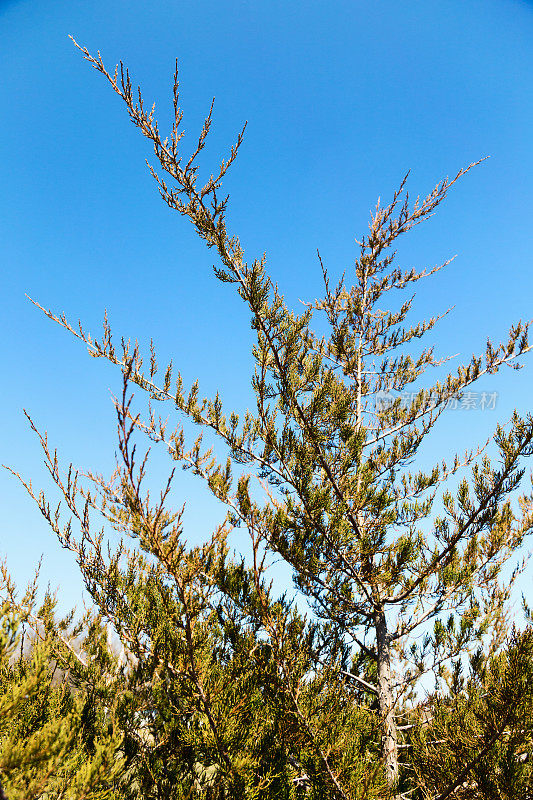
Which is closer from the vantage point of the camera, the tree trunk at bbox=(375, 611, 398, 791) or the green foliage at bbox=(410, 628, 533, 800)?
the green foliage at bbox=(410, 628, 533, 800)

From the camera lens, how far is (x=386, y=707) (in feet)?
14.7

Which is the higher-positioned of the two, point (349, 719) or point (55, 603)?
point (55, 603)

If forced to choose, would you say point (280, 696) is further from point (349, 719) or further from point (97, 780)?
point (97, 780)

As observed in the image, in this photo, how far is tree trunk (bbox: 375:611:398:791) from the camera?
14.0 ft

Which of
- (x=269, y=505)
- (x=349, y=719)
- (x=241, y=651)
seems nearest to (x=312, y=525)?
(x=269, y=505)

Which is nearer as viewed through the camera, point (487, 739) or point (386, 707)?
point (487, 739)

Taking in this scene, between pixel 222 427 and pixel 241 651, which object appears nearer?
pixel 241 651

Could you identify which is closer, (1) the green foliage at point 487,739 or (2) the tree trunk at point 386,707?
(1) the green foliage at point 487,739

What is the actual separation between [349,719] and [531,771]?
6.87 ft

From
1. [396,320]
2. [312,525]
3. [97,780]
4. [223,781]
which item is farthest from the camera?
[396,320]

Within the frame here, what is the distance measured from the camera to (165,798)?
4.03 m

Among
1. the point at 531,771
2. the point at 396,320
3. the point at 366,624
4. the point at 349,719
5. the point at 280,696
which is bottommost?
the point at 531,771

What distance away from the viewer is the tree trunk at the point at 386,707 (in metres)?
4.27

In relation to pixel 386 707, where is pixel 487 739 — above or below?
below
